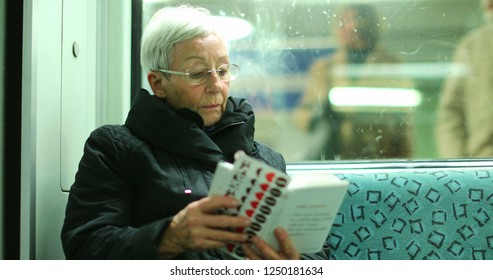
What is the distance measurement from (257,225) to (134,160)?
0.53 metres

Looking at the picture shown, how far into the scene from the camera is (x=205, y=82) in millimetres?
1812

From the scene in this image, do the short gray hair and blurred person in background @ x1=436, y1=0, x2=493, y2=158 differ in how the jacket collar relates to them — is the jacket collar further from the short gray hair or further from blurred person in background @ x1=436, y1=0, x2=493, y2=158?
blurred person in background @ x1=436, y1=0, x2=493, y2=158

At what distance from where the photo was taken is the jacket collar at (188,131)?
167cm

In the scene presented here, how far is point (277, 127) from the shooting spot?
2418 mm

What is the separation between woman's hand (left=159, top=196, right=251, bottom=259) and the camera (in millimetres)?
1273

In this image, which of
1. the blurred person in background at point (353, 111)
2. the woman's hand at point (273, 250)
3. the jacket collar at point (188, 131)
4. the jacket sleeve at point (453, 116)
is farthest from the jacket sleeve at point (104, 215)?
the jacket sleeve at point (453, 116)

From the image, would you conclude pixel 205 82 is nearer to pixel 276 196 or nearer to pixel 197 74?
pixel 197 74

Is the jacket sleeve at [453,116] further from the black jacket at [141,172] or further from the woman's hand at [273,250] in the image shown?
the woman's hand at [273,250]

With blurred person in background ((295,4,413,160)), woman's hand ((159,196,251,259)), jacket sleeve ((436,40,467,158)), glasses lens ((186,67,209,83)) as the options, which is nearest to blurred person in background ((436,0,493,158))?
jacket sleeve ((436,40,467,158))

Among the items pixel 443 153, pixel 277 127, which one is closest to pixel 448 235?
pixel 443 153


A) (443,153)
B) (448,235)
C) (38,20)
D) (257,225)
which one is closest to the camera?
(257,225)

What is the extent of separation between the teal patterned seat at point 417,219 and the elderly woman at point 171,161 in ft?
1.30

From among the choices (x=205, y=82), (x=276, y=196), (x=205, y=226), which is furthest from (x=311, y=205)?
(x=205, y=82)
